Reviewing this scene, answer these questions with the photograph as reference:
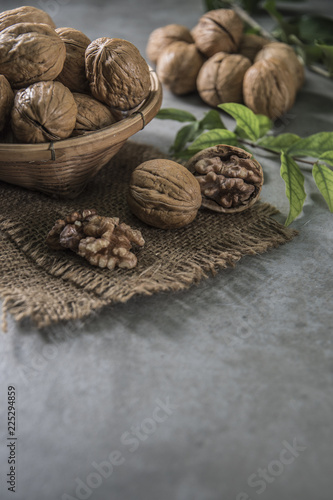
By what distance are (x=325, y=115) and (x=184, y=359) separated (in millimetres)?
Result: 1223

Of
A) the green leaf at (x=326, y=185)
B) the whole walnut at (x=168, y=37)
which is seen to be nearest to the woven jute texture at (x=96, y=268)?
the green leaf at (x=326, y=185)

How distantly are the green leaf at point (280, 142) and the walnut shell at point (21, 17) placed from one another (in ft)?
2.26

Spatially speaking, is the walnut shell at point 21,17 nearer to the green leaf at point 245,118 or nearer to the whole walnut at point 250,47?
the green leaf at point 245,118

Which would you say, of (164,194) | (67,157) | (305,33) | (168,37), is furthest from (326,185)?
(305,33)

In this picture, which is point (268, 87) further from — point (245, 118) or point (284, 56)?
point (245, 118)

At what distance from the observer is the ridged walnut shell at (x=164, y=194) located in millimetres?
1146

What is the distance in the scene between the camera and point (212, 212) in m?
1.27

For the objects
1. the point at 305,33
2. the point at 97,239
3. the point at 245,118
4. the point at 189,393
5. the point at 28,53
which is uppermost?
the point at 28,53

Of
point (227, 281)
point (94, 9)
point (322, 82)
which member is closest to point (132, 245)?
point (227, 281)

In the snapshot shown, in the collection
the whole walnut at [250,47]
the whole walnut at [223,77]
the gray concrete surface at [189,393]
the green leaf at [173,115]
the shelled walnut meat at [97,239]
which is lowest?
the gray concrete surface at [189,393]

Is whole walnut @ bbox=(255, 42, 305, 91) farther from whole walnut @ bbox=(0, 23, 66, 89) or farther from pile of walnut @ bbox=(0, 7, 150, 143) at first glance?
whole walnut @ bbox=(0, 23, 66, 89)

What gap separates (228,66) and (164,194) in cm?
79

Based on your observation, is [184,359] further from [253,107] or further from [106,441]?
[253,107]

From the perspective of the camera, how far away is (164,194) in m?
1.15
